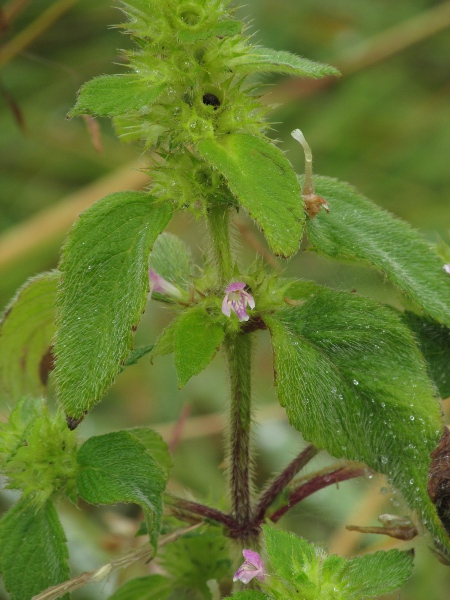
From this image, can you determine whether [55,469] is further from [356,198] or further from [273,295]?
[356,198]

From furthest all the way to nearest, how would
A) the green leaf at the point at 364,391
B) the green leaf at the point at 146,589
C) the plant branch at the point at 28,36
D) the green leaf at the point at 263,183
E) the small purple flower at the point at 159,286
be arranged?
1. the plant branch at the point at 28,36
2. the green leaf at the point at 146,589
3. the small purple flower at the point at 159,286
4. the green leaf at the point at 364,391
5. the green leaf at the point at 263,183

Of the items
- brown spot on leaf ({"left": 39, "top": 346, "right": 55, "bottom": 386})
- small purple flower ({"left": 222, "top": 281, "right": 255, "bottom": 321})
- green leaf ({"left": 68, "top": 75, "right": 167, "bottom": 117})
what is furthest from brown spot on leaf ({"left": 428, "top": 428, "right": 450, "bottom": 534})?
brown spot on leaf ({"left": 39, "top": 346, "right": 55, "bottom": 386})

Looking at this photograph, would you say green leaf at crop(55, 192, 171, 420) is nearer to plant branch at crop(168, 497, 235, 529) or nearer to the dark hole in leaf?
the dark hole in leaf

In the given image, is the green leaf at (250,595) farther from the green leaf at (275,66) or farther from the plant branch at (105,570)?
the green leaf at (275,66)

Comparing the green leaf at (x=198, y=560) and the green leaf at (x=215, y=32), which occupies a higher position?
the green leaf at (x=215, y=32)

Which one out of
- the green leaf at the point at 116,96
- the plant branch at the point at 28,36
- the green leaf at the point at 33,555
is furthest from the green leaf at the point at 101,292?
the plant branch at the point at 28,36

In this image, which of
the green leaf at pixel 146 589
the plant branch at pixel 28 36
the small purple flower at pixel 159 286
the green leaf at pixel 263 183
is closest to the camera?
the green leaf at pixel 263 183

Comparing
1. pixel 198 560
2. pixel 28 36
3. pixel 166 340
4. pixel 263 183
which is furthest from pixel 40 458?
pixel 28 36
